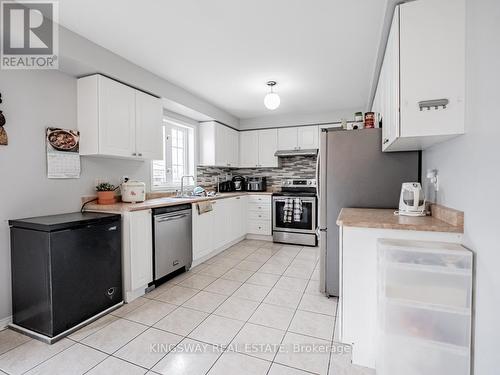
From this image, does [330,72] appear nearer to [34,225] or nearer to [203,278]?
[203,278]

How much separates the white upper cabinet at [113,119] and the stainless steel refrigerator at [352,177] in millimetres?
2015

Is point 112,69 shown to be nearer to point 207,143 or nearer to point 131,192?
point 131,192

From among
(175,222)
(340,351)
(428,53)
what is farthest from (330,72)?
(340,351)

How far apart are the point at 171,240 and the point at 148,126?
137 cm

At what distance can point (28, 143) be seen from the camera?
2.10 metres

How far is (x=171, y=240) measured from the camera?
2822mm

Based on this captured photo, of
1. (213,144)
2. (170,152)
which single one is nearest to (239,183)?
(213,144)

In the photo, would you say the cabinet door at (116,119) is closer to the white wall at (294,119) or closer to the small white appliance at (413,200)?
the small white appliance at (413,200)

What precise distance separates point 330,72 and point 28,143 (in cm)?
311

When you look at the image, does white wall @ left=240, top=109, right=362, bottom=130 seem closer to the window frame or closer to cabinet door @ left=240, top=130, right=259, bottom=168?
cabinet door @ left=240, top=130, right=259, bottom=168

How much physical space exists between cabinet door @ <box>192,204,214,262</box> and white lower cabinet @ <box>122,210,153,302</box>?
0.74m

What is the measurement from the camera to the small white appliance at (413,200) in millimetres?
1757

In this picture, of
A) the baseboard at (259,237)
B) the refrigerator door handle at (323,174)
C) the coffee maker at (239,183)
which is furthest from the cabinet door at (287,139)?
the refrigerator door handle at (323,174)

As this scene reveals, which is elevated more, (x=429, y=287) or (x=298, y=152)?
(x=298, y=152)
